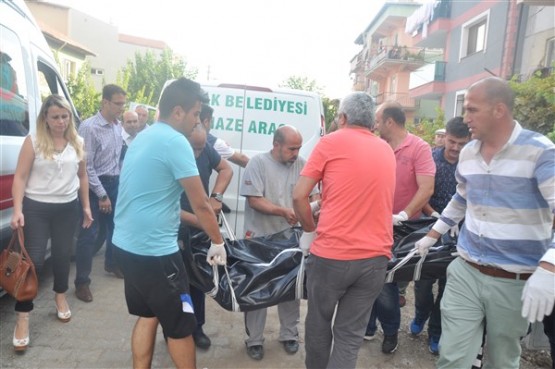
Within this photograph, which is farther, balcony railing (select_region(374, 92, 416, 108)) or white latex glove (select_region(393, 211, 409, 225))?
balcony railing (select_region(374, 92, 416, 108))

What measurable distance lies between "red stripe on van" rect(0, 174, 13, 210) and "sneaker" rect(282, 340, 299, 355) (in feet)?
8.01

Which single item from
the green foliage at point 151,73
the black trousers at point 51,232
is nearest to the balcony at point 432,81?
the green foliage at point 151,73

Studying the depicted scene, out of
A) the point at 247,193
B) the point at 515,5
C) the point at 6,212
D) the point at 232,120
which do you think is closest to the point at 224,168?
the point at 247,193

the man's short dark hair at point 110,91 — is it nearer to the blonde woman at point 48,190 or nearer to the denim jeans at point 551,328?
the blonde woman at point 48,190

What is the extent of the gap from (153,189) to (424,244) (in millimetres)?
1736

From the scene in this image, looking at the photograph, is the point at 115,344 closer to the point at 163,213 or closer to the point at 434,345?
the point at 163,213

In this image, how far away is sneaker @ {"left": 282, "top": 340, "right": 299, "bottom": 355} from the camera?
3562 millimetres

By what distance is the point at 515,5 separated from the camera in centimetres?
1470

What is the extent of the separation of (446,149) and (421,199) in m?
0.57

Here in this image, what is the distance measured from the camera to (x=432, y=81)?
21109 millimetres

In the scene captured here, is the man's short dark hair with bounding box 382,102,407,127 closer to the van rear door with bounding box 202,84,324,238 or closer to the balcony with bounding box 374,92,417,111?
the van rear door with bounding box 202,84,324,238

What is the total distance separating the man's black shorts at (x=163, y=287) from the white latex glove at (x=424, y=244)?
1.51 meters

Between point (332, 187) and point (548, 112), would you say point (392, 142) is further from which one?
point (548, 112)

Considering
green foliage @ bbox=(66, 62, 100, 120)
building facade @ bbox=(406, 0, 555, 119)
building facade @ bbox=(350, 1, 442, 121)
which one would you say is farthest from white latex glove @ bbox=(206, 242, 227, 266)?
building facade @ bbox=(350, 1, 442, 121)
